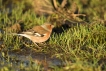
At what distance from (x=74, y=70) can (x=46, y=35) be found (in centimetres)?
265

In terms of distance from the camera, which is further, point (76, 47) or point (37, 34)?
point (37, 34)

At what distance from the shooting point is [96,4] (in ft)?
47.2

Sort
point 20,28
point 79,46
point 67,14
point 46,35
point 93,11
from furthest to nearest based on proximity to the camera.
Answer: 1. point 93,11
2. point 67,14
3. point 20,28
4. point 46,35
5. point 79,46

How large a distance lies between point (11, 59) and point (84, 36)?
7.83 feet

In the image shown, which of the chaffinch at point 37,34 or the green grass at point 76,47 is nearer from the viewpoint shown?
the green grass at point 76,47

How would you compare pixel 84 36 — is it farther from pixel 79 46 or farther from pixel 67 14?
pixel 67 14

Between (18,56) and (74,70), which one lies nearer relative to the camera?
(74,70)

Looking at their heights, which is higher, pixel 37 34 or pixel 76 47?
pixel 37 34

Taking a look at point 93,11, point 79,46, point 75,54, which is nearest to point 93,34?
point 79,46

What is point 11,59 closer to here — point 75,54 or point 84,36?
point 75,54

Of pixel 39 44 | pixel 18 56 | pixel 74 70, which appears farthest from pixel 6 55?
pixel 74 70

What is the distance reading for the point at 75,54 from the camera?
27.8ft

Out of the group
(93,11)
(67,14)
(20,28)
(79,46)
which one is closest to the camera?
(79,46)

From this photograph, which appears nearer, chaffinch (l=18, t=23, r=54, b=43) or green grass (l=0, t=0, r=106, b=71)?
green grass (l=0, t=0, r=106, b=71)
